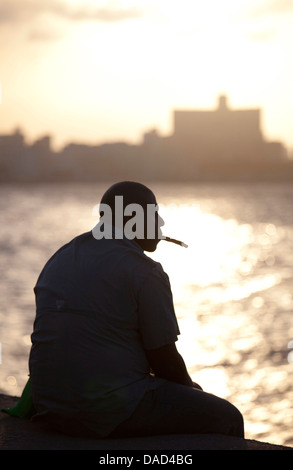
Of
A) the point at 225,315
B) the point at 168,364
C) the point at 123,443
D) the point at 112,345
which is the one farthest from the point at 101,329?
the point at 225,315

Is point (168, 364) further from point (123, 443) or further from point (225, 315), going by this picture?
point (225, 315)

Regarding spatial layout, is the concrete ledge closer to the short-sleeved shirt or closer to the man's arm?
the short-sleeved shirt

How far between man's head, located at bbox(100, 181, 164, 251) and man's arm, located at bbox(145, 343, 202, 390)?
52 centimetres

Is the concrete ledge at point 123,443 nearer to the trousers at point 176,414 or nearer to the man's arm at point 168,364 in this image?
the trousers at point 176,414

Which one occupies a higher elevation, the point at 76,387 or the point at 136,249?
the point at 136,249

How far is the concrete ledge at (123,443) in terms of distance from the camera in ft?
11.0

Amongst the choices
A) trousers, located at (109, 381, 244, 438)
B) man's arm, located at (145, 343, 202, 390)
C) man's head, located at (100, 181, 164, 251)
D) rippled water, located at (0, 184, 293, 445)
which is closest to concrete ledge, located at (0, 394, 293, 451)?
trousers, located at (109, 381, 244, 438)

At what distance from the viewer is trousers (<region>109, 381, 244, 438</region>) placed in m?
3.44

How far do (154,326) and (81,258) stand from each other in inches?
16.1

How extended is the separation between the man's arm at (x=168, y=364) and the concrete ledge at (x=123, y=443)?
25 cm

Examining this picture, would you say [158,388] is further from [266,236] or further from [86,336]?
[266,236]

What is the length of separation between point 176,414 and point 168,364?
22 centimetres
